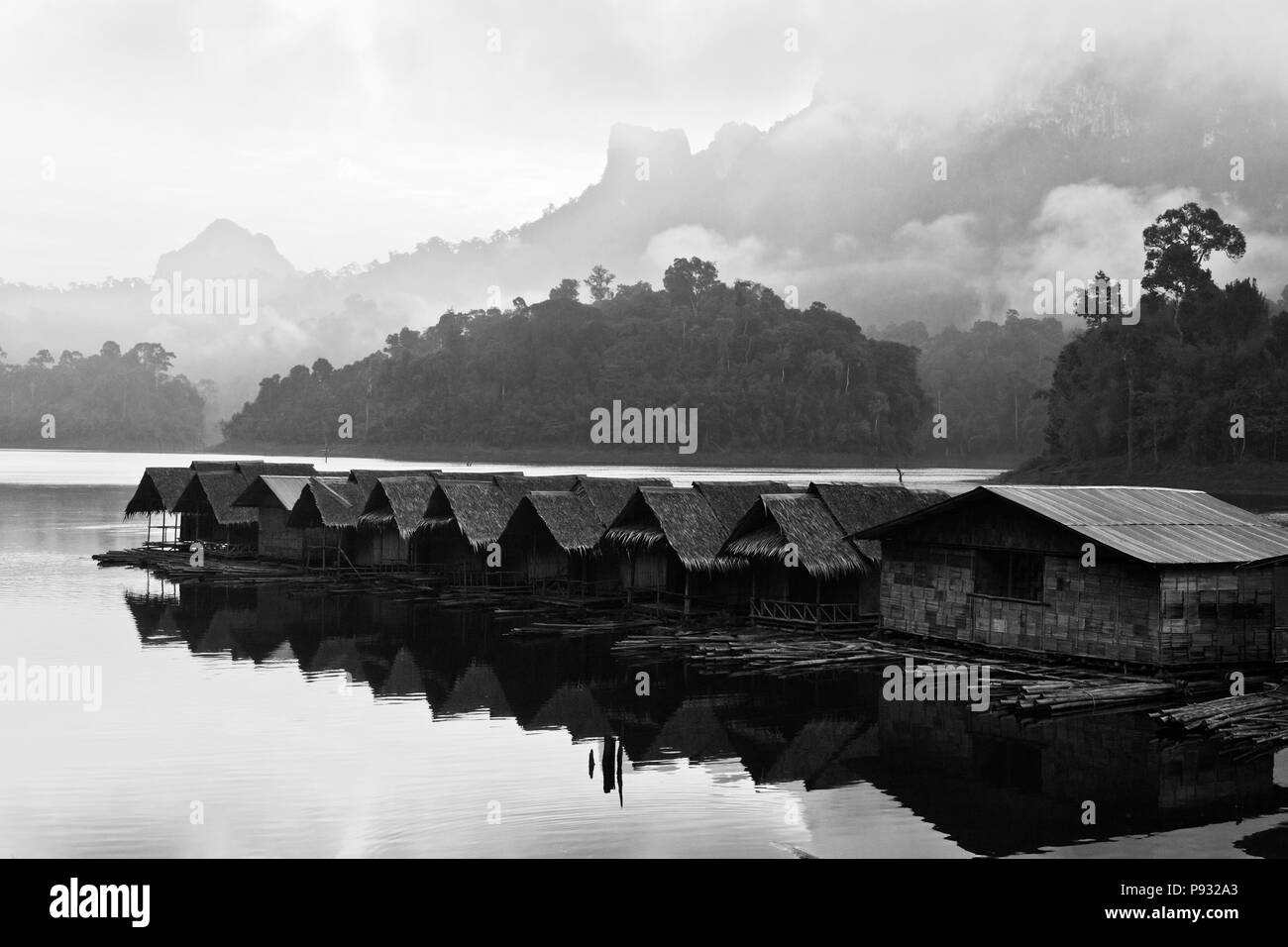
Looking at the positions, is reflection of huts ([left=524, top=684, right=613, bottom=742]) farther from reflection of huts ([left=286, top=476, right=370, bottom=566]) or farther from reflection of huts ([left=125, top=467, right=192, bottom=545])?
reflection of huts ([left=125, top=467, right=192, bottom=545])

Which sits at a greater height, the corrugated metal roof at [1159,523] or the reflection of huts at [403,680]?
the corrugated metal roof at [1159,523]

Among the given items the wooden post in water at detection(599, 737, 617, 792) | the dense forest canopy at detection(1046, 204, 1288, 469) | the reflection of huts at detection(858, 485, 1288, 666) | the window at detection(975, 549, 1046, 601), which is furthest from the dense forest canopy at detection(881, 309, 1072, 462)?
the wooden post in water at detection(599, 737, 617, 792)

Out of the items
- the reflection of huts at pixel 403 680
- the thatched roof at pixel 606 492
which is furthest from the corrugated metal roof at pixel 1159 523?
the thatched roof at pixel 606 492

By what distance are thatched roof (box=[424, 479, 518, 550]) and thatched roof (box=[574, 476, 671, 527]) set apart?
271 cm

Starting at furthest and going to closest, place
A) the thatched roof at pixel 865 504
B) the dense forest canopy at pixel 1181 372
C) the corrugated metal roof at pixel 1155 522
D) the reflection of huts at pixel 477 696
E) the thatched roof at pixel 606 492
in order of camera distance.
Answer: the dense forest canopy at pixel 1181 372
the thatched roof at pixel 606 492
the thatched roof at pixel 865 504
the reflection of huts at pixel 477 696
the corrugated metal roof at pixel 1155 522

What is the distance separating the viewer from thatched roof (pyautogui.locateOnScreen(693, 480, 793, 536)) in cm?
3309

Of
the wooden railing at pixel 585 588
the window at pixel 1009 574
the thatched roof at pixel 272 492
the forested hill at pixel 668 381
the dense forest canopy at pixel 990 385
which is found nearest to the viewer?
the window at pixel 1009 574

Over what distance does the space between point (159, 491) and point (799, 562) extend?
1134 inches

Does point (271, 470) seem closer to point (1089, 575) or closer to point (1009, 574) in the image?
point (1009, 574)

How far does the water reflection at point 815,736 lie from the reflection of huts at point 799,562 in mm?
3868

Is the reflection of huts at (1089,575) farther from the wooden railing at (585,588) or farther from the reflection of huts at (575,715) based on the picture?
the wooden railing at (585,588)

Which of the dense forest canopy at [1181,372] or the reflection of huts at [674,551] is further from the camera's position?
the dense forest canopy at [1181,372]

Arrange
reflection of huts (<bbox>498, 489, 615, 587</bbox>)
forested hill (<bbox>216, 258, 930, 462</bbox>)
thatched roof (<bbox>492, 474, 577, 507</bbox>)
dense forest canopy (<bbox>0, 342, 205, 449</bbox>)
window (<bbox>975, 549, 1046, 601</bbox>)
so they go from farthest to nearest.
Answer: dense forest canopy (<bbox>0, 342, 205, 449</bbox>) → forested hill (<bbox>216, 258, 930, 462</bbox>) → thatched roof (<bbox>492, 474, 577, 507</bbox>) → reflection of huts (<bbox>498, 489, 615, 587</bbox>) → window (<bbox>975, 549, 1046, 601</bbox>)

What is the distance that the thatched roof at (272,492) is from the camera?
44.6 meters
